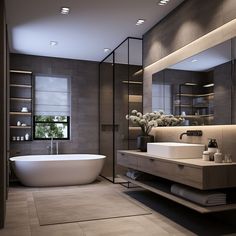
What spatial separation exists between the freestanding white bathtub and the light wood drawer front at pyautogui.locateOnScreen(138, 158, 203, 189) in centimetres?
178

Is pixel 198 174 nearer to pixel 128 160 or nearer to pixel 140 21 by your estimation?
pixel 128 160

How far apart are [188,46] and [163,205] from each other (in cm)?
241

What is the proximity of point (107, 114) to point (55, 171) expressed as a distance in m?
2.13

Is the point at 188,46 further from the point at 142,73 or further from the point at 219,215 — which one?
the point at 219,215

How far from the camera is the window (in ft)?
21.8

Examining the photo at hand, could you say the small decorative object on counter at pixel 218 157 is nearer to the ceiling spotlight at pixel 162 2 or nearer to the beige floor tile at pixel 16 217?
the ceiling spotlight at pixel 162 2

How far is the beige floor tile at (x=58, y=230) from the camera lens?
304 cm

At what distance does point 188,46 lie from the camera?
3871 millimetres

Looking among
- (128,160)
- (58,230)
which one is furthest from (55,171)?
(58,230)

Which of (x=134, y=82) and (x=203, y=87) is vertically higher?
(x=134, y=82)

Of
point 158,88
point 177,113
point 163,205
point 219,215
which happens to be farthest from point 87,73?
point 219,215

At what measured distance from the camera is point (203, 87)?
12.0 feet

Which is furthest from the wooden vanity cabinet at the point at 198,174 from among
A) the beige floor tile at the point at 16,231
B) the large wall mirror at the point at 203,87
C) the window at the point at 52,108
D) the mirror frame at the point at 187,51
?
the window at the point at 52,108

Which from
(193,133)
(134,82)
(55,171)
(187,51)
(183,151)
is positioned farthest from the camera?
(134,82)
